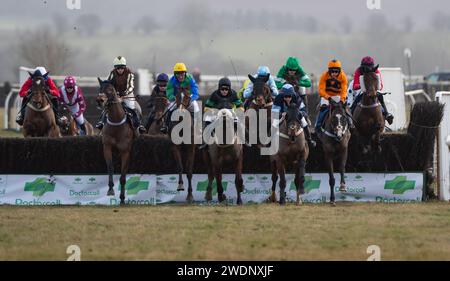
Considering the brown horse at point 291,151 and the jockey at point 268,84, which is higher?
the jockey at point 268,84

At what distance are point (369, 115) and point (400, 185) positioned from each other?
1.62 metres

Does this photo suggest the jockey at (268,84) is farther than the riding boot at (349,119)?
Yes

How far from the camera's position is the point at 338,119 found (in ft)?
56.4

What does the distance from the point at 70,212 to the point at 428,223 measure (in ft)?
17.4

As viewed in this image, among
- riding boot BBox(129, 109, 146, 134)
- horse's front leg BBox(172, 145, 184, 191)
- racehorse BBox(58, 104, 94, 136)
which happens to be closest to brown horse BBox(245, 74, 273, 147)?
horse's front leg BBox(172, 145, 184, 191)

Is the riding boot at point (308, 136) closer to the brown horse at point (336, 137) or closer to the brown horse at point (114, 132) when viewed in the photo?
the brown horse at point (336, 137)

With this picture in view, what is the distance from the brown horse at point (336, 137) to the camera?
56.4 feet

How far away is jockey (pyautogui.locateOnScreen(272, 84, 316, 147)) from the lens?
16.9m

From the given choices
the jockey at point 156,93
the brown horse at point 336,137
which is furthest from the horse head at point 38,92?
the brown horse at point 336,137

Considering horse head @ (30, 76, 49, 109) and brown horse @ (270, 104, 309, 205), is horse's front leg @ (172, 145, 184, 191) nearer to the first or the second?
brown horse @ (270, 104, 309, 205)

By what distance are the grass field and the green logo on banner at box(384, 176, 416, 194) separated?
0.82 m

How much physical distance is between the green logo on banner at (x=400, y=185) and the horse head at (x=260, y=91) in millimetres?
2453

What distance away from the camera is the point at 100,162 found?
701 inches

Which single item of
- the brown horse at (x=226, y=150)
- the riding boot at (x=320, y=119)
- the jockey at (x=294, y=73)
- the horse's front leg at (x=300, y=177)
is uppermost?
the jockey at (x=294, y=73)
